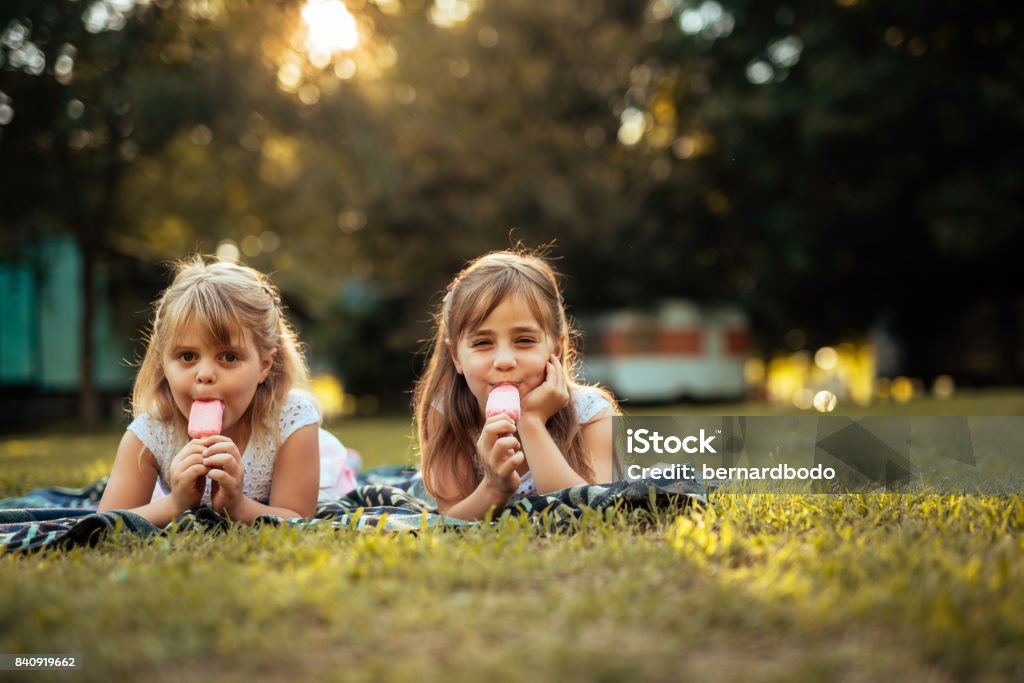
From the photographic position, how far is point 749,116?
17.3 m

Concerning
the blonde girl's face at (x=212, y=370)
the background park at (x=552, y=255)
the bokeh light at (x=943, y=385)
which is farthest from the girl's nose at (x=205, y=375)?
the bokeh light at (x=943, y=385)

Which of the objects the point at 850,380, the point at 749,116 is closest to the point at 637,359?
the point at 749,116

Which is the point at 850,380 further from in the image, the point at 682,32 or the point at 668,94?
the point at 682,32

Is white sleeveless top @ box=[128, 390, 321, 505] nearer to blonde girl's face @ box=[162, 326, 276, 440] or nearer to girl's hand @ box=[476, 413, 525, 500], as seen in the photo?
blonde girl's face @ box=[162, 326, 276, 440]

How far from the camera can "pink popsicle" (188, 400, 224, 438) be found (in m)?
3.37

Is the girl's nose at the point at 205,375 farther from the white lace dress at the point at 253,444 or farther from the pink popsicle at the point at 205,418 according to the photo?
the white lace dress at the point at 253,444

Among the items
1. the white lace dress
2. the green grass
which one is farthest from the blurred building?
the green grass

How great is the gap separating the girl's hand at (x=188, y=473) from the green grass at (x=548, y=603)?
327 millimetres

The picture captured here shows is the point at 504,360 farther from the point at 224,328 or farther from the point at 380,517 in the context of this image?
the point at 224,328

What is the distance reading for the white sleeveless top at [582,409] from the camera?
3803 millimetres

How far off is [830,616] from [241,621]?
1323 millimetres

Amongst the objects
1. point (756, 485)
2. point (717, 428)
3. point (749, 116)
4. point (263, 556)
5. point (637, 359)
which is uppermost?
point (749, 116)

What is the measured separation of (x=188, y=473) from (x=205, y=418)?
0.85ft

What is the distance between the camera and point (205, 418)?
3412 millimetres
